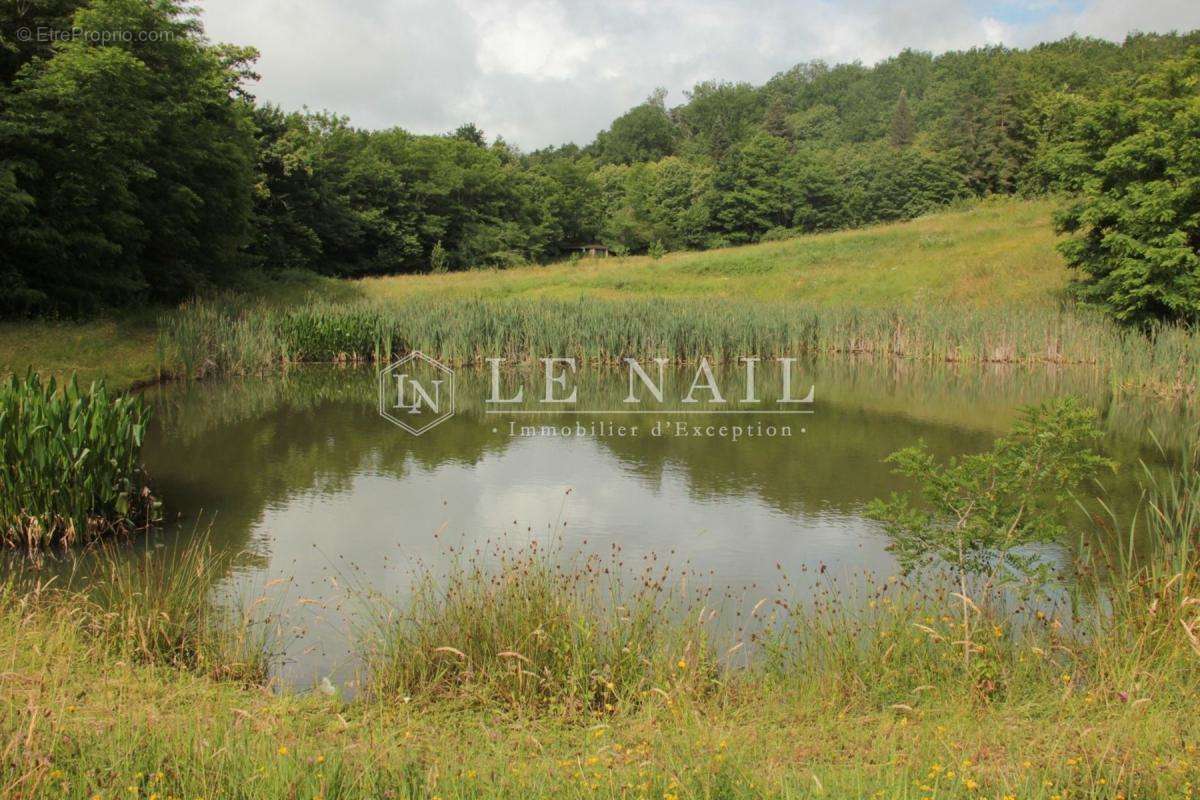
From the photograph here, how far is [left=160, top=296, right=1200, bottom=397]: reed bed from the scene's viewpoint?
17.2 m

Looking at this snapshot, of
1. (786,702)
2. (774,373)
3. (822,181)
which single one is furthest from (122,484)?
(822,181)

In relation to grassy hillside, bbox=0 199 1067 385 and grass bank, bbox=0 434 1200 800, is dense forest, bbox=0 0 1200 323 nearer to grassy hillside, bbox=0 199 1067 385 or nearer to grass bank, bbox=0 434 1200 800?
grassy hillside, bbox=0 199 1067 385

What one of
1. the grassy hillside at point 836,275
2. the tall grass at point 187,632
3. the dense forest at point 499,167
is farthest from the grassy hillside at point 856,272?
the tall grass at point 187,632

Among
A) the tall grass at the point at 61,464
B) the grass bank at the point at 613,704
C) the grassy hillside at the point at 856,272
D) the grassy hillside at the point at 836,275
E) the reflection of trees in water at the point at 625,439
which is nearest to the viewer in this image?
the grass bank at the point at 613,704

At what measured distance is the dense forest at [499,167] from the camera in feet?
55.5

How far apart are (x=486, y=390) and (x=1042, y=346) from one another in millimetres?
10945

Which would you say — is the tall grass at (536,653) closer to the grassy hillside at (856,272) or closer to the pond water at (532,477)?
the pond water at (532,477)

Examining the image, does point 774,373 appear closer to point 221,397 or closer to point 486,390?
point 486,390

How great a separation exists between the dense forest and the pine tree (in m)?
0.17

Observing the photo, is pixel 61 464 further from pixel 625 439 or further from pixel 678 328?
pixel 678 328

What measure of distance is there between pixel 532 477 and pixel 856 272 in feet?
80.1

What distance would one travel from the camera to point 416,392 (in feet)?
51.5

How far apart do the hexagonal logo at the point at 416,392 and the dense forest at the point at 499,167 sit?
19.8 feet

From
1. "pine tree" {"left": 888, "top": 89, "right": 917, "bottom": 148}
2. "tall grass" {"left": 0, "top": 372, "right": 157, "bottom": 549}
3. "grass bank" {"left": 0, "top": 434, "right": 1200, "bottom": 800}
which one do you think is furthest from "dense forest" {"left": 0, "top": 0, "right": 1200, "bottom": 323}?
"grass bank" {"left": 0, "top": 434, "right": 1200, "bottom": 800}
